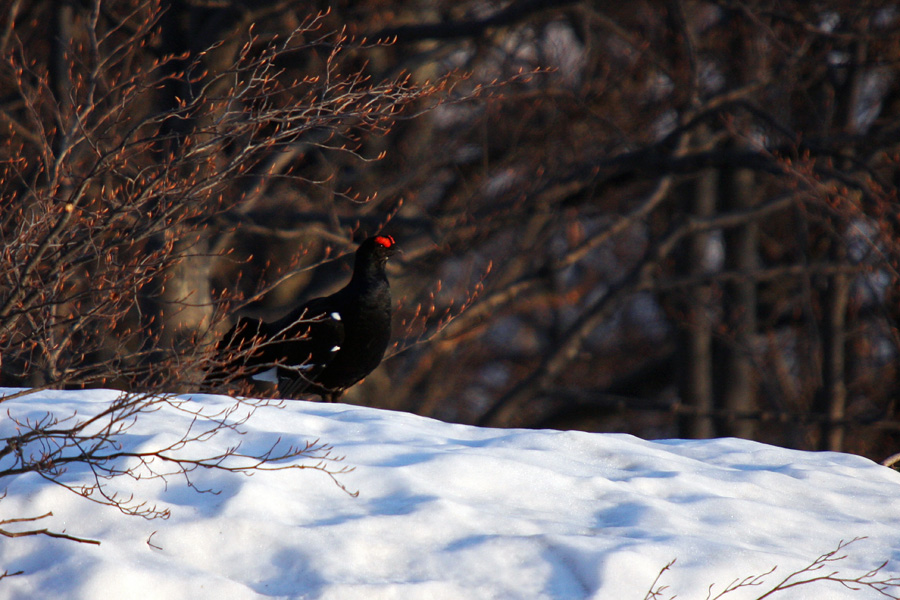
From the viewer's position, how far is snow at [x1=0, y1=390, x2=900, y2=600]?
3369 mm

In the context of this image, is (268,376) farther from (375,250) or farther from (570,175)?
(570,175)

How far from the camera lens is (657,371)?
1557 centimetres

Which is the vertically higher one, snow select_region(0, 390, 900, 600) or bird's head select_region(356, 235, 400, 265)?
bird's head select_region(356, 235, 400, 265)

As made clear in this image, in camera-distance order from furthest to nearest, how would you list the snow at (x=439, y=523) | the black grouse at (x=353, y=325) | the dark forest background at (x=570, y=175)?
1. the dark forest background at (x=570, y=175)
2. the black grouse at (x=353, y=325)
3. the snow at (x=439, y=523)

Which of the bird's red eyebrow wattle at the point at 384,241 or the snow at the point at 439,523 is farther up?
the bird's red eyebrow wattle at the point at 384,241

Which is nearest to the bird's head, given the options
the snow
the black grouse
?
the black grouse

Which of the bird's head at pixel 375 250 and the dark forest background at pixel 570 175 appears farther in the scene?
the dark forest background at pixel 570 175

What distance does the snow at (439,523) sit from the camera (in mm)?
3369

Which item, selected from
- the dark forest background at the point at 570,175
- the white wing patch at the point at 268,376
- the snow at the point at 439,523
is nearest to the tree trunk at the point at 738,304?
the dark forest background at the point at 570,175

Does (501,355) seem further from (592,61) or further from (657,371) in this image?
(592,61)

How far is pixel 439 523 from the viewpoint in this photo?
12.4 feet

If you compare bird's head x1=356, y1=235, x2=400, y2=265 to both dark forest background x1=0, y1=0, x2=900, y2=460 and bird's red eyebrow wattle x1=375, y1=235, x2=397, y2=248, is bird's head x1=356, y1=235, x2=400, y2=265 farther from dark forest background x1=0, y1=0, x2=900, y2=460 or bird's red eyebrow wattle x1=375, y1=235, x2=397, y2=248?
dark forest background x1=0, y1=0, x2=900, y2=460

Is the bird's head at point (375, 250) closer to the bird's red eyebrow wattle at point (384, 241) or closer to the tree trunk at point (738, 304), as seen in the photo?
the bird's red eyebrow wattle at point (384, 241)

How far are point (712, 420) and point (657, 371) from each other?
2.37 meters
